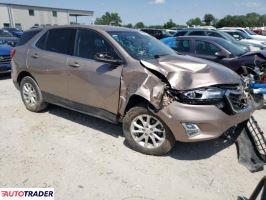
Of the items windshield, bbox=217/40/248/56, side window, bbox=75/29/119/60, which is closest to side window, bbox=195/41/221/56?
windshield, bbox=217/40/248/56

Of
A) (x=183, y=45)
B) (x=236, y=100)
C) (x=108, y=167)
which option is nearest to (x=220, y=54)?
(x=183, y=45)

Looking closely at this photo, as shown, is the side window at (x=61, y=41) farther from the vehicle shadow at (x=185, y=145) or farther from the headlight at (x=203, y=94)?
the headlight at (x=203, y=94)

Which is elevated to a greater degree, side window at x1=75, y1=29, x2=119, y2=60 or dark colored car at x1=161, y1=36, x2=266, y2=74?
side window at x1=75, y1=29, x2=119, y2=60

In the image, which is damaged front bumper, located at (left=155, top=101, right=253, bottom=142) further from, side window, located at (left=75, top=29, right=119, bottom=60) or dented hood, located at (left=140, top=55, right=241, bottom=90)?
side window, located at (left=75, top=29, right=119, bottom=60)

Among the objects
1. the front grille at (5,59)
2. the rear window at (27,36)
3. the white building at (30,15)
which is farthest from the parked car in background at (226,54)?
the white building at (30,15)

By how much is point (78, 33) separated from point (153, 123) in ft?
6.95

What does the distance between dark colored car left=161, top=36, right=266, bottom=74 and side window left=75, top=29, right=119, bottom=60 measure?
4.08 m

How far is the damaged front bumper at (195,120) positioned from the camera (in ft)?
12.3

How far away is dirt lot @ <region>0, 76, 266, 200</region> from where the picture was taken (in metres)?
3.41

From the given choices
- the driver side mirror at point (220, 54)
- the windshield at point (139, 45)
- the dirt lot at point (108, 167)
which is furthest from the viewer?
the driver side mirror at point (220, 54)

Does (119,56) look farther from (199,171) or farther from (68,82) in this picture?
(199,171)

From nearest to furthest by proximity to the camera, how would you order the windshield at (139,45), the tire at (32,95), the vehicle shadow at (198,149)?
1. the vehicle shadow at (198,149)
2. the windshield at (139,45)
3. the tire at (32,95)

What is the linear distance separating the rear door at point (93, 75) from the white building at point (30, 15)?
45.9 meters

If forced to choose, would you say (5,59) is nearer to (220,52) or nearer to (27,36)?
(27,36)
